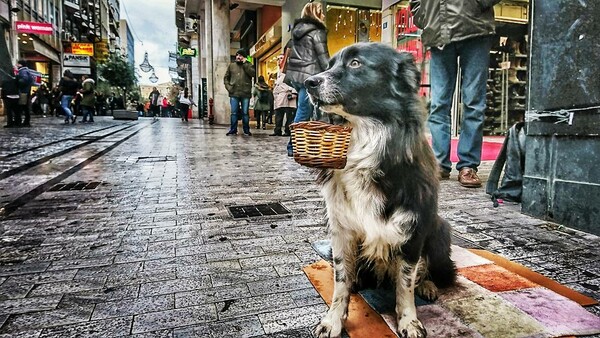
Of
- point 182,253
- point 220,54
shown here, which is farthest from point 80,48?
point 182,253

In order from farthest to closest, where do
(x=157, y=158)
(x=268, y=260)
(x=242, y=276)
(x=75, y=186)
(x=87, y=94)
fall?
(x=87, y=94)
(x=157, y=158)
(x=75, y=186)
(x=268, y=260)
(x=242, y=276)

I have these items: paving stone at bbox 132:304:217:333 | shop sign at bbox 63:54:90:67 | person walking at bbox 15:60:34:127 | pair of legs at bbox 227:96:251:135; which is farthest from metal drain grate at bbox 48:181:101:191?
shop sign at bbox 63:54:90:67

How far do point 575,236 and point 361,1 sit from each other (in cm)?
1512

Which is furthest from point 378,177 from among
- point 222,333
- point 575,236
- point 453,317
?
point 575,236

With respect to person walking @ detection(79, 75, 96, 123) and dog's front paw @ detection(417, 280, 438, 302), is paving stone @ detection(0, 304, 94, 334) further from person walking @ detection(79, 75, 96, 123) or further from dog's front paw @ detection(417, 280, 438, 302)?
person walking @ detection(79, 75, 96, 123)

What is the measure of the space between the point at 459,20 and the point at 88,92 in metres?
17.5

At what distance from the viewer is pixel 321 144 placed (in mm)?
1428

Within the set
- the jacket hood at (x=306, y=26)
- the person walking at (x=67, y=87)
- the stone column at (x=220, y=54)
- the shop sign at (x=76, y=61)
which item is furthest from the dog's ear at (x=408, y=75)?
the shop sign at (x=76, y=61)

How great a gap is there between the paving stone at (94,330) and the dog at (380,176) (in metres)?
0.75

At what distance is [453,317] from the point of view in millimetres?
1727

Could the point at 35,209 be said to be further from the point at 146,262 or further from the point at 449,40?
the point at 449,40

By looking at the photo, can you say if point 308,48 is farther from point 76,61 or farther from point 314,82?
point 76,61

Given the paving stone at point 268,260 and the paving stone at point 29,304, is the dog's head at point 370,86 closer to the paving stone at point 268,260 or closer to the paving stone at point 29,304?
the paving stone at point 268,260

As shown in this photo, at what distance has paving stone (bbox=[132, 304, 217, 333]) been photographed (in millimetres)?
1656
